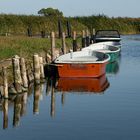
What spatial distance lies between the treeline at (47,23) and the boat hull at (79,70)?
26.2 meters

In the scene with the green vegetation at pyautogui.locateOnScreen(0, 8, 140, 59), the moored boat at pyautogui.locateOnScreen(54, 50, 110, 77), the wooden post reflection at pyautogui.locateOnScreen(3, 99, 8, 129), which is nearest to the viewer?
the wooden post reflection at pyautogui.locateOnScreen(3, 99, 8, 129)

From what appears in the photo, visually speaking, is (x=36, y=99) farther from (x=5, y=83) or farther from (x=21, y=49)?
(x=21, y=49)

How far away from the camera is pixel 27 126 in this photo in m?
18.5

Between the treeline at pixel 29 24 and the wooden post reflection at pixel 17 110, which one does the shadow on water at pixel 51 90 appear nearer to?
the wooden post reflection at pixel 17 110

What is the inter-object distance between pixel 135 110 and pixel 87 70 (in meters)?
9.51

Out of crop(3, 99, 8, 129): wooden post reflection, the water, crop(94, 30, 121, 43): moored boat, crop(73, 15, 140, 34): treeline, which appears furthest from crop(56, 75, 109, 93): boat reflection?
crop(73, 15, 140, 34): treeline

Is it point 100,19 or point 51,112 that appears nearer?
point 51,112

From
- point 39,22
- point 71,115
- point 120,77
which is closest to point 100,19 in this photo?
point 39,22

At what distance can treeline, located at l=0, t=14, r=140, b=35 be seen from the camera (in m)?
65.0

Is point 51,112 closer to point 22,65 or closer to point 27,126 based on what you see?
point 27,126

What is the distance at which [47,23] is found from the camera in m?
70.3

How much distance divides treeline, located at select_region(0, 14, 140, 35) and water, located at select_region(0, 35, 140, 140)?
29759 mm

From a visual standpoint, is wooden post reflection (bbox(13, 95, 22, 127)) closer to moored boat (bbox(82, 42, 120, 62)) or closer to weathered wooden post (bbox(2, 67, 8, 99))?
weathered wooden post (bbox(2, 67, 8, 99))

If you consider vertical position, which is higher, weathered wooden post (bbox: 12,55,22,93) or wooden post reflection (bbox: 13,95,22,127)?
weathered wooden post (bbox: 12,55,22,93)
